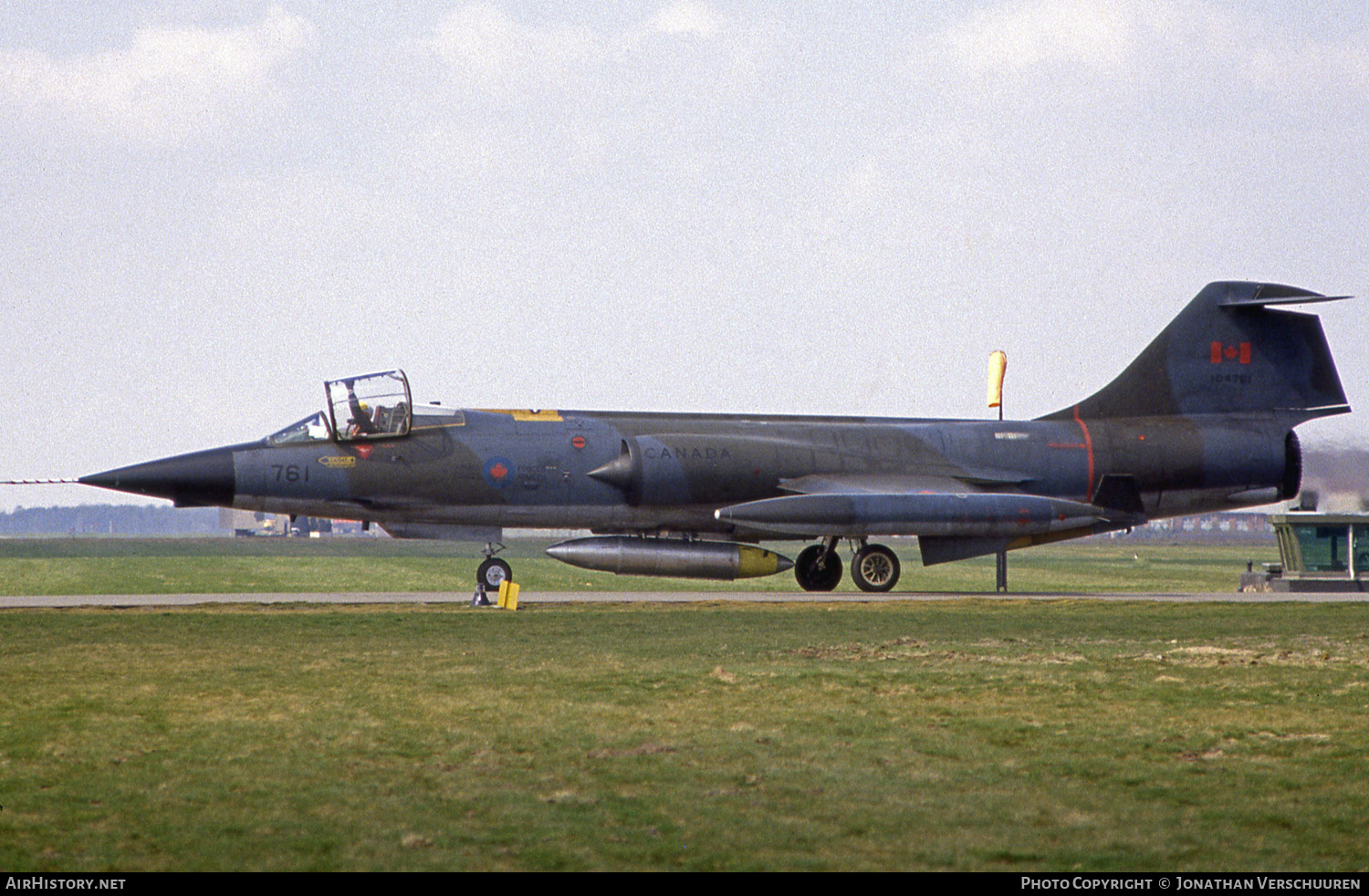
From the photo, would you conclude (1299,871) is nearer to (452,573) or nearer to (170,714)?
(170,714)

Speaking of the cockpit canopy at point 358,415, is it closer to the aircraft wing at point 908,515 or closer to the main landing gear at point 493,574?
the main landing gear at point 493,574

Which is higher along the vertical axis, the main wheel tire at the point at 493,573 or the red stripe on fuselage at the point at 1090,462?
the red stripe on fuselage at the point at 1090,462

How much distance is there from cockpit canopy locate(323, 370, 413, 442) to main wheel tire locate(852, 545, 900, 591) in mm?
8829

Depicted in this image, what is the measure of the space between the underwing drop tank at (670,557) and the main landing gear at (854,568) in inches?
88.8

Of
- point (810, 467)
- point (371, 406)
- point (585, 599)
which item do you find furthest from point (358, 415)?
point (810, 467)

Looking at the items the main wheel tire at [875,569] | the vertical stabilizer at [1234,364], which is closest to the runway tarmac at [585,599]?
the main wheel tire at [875,569]

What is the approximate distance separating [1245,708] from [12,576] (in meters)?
35.2

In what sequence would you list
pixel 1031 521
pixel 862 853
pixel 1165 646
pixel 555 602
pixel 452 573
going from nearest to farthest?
pixel 862 853 < pixel 1165 646 < pixel 555 602 < pixel 1031 521 < pixel 452 573

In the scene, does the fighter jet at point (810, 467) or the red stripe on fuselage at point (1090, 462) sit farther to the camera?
the red stripe on fuselage at point (1090, 462)

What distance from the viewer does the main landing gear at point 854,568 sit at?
80.9ft

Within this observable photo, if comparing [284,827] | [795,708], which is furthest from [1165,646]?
[284,827]

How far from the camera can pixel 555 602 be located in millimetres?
21219

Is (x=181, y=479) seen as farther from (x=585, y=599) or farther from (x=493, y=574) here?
(x=585, y=599)

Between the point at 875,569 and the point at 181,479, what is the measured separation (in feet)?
41.5
